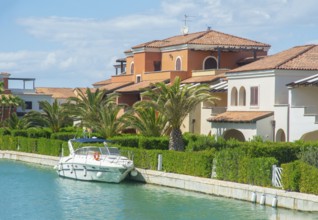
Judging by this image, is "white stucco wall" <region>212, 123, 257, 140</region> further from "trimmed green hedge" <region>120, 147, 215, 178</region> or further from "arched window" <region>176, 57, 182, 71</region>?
"arched window" <region>176, 57, 182, 71</region>

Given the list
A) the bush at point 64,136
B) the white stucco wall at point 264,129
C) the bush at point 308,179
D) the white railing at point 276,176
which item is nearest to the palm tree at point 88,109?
the bush at point 64,136

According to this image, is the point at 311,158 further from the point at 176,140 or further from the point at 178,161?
the point at 176,140

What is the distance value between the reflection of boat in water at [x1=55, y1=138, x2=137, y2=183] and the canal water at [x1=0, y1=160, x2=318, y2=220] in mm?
469

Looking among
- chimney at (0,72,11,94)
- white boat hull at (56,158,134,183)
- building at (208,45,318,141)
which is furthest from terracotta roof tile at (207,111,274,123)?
chimney at (0,72,11,94)

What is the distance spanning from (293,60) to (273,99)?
3.04 meters

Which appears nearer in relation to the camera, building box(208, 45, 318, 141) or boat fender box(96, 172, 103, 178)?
boat fender box(96, 172, 103, 178)

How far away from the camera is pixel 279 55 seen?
53.7m

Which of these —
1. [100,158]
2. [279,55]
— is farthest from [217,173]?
[279,55]

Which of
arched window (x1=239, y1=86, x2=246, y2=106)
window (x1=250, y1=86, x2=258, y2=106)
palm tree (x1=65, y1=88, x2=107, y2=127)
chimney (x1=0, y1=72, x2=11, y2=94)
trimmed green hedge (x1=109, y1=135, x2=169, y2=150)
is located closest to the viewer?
trimmed green hedge (x1=109, y1=135, x2=169, y2=150)

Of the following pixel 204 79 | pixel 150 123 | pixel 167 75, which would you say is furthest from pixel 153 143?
pixel 167 75

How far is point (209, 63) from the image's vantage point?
66.6 metres

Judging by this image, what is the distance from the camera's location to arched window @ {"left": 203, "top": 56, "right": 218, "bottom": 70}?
66250 millimetres

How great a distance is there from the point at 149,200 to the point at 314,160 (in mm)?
7309

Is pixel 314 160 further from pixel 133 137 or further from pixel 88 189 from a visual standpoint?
pixel 133 137
